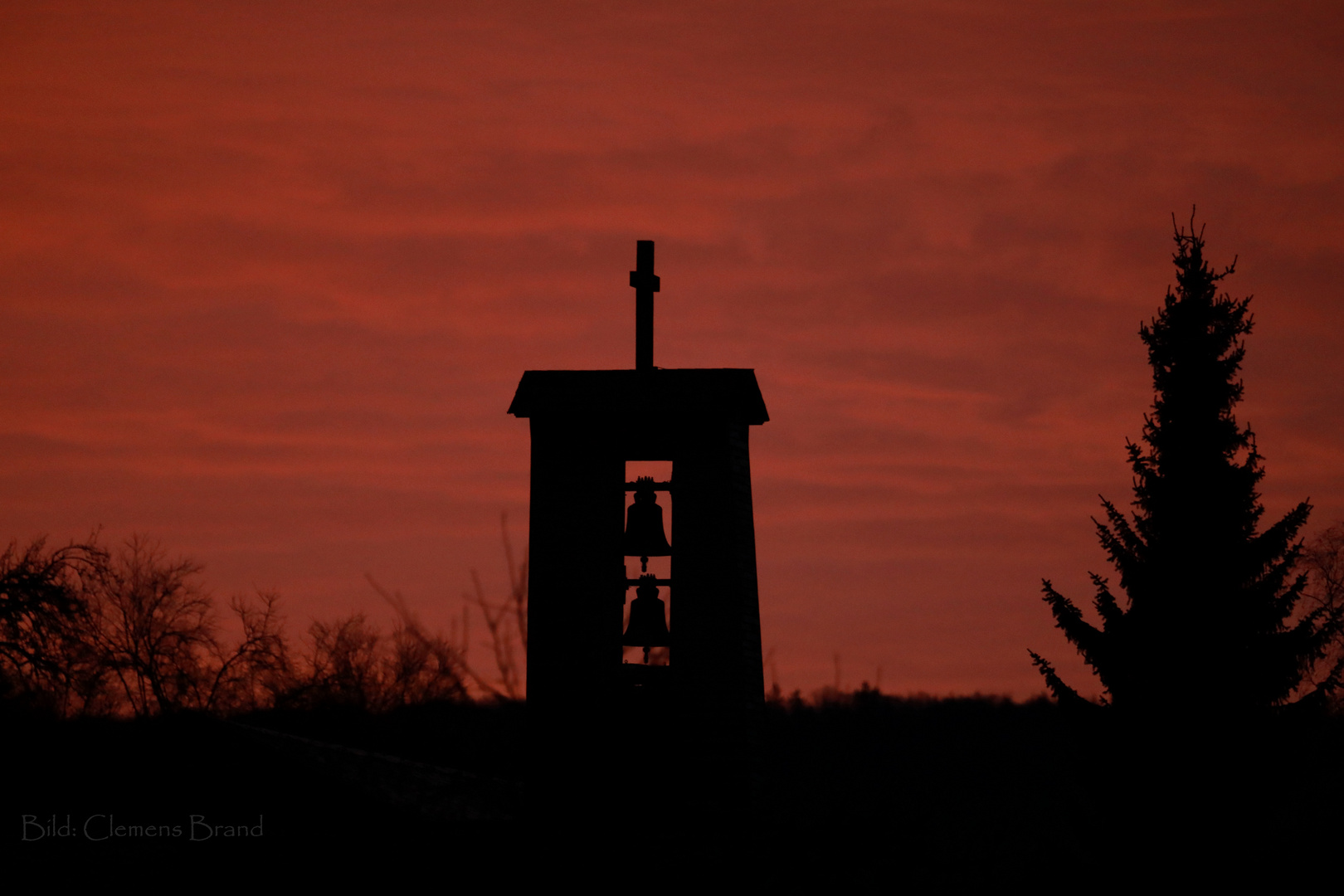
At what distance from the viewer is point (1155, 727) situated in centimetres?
2050

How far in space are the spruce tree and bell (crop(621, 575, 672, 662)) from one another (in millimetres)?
8845

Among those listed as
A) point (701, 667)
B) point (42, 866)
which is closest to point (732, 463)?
point (701, 667)

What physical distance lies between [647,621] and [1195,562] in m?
9.91

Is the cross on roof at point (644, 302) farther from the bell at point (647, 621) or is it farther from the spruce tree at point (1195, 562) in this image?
the spruce tree at point (1195, 562)

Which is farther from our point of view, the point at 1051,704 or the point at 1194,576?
the point at 1051,704

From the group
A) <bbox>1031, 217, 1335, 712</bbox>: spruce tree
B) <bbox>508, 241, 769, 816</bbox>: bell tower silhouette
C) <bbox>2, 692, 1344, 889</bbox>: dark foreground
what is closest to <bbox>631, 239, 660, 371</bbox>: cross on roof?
<bbox>508, 241, 769, 816</bbox>: bell tower silhouette

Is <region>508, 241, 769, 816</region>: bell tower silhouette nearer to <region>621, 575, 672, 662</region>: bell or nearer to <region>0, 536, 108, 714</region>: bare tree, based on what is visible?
<region>621, 575, 672, 662</region>: bell

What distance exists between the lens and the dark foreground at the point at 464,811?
13.2 metres

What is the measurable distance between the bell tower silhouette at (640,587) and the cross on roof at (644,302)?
0.11ft

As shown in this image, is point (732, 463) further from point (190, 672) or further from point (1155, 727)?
point (190, 672)

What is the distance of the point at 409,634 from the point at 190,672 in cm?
605

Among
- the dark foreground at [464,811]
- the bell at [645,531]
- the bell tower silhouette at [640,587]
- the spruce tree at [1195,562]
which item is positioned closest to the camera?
the dark foreground at [464,811]

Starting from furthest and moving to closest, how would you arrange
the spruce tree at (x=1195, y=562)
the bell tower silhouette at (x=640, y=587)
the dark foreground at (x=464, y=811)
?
the spruce tree at (x=1195, y=562), the bell tower silhouette at (x=640, y=587), the dark foreground at (x=464, y=811)

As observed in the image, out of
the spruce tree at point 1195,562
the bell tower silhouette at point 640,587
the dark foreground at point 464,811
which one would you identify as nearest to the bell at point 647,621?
the bell tower silhouette at point 640,587
